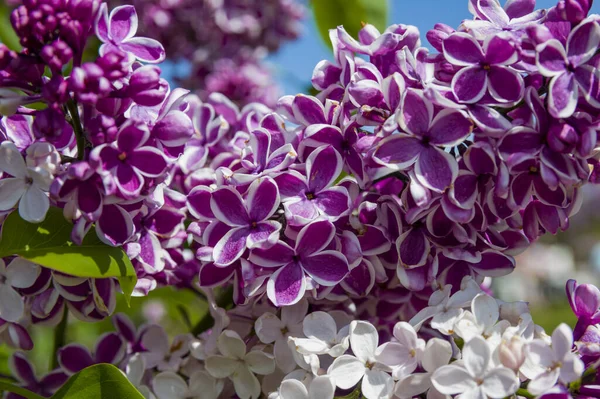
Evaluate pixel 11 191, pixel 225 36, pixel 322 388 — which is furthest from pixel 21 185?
pixel 225 36

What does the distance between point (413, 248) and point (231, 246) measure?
17cm

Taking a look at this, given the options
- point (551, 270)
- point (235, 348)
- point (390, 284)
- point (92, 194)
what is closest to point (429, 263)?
point (390, 284)

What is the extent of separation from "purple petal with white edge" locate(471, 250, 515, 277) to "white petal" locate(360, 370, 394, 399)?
0.52ft

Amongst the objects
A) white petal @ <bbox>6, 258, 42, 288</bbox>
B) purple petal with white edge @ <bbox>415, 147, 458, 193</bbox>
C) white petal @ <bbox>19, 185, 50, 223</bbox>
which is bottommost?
white petal @ <bbox>6, 258, 42, 288</bbox>

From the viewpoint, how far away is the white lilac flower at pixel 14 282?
0.68 m

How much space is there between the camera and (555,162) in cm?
63

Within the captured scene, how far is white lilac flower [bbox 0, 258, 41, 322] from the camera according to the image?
0.68 meters

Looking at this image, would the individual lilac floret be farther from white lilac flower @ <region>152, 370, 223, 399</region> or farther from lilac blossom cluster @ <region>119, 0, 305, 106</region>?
lilac blossom cluster @ <region>119, 0, 305, 106</region>

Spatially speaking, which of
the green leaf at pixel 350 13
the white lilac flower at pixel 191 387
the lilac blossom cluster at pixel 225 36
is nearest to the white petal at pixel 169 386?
the white lilac flower at pixel 191 387

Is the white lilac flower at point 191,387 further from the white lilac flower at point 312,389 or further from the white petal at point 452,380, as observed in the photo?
the white petal at point 452,380

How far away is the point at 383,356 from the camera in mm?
639

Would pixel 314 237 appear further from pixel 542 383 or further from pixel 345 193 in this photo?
pixel 542 383

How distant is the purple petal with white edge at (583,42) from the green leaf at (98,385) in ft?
1.62

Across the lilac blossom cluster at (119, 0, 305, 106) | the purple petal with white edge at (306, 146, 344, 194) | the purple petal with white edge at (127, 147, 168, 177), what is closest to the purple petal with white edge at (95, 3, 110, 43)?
the purple petal with white edge at (127, 147, 168, 177)
